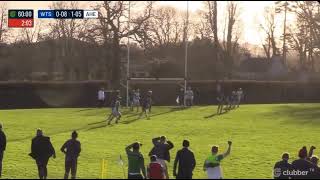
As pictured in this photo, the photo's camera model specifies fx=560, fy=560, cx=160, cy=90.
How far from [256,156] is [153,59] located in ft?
142

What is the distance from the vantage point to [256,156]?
2361cm

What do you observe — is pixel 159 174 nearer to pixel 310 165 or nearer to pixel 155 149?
pixel 155 149

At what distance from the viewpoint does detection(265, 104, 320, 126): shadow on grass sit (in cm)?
3859

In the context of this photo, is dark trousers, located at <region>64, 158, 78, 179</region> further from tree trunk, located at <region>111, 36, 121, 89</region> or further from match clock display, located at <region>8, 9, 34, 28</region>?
tree trunk, located at <region>111, 36, 121, 89</region>

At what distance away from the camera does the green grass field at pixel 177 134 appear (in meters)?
20.9

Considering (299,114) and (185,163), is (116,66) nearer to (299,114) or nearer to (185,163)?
(299,114)

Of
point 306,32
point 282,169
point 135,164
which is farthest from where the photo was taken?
point 306,32

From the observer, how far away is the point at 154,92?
196 ft

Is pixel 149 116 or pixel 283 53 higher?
pixel 283 53

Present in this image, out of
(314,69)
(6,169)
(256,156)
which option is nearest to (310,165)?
(256,156)

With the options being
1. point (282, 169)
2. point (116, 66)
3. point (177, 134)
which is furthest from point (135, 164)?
point (116, 66)

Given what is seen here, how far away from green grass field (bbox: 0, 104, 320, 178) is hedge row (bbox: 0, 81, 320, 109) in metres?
12.9

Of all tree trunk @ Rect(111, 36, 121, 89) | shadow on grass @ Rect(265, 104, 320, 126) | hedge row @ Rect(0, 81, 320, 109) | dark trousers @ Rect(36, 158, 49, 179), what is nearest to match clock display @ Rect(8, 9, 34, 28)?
dark trousers @ Rect(36, 158, 49, 179)

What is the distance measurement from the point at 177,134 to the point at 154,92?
2917 cm
